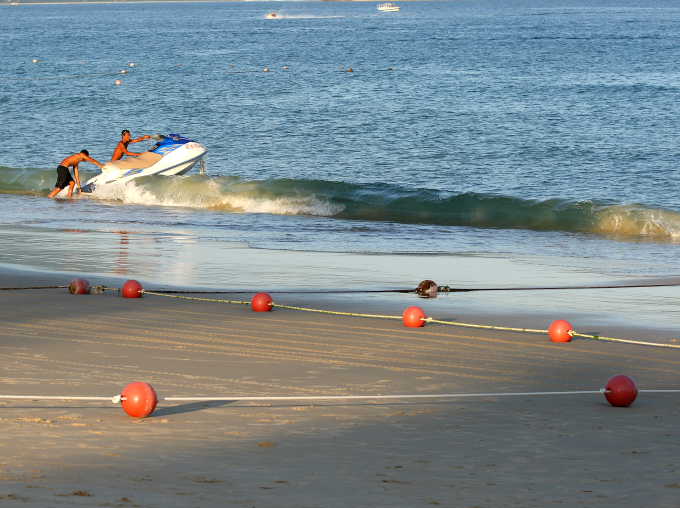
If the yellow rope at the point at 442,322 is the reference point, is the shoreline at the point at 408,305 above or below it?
above

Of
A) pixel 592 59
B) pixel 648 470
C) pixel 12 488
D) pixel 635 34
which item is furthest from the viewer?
pixel 635 34

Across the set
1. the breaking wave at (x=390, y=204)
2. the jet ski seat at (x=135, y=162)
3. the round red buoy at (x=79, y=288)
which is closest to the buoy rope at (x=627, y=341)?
the round red buoy at (x=79, y=288)

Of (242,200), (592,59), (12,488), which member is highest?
(592,59)

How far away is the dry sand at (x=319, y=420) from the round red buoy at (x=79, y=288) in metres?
1.02

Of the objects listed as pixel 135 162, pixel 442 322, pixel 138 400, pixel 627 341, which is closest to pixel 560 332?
pixel 627 341

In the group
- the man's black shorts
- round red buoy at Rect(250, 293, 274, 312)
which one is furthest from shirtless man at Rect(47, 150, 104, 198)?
round red buoy at Rect(250, 293, 274, 312)

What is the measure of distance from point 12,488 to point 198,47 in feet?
335

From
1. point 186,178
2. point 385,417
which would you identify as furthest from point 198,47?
point 385,417

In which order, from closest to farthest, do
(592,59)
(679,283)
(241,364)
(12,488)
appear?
(12,488), (241,364), (679,283), (592,59)

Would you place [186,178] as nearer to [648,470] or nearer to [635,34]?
[648,470]

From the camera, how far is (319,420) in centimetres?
834

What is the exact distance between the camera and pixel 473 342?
11555 mm

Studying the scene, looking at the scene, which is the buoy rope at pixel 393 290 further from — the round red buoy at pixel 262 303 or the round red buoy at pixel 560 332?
the round red buoy at pixel 560 332

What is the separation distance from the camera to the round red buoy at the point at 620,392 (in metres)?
8.79
